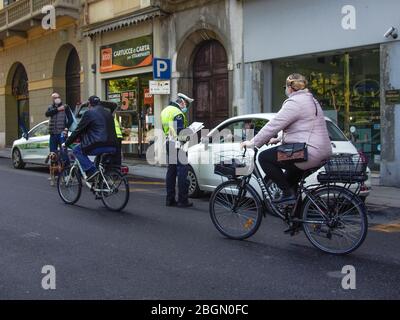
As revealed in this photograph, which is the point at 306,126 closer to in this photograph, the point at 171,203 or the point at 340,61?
the point at 171,203

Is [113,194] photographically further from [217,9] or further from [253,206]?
[217,9]

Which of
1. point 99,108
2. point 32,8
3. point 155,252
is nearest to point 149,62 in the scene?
point 32,8

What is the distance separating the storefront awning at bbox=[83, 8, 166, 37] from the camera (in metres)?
15.9

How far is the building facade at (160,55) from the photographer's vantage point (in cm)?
1452

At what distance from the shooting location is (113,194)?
8086mm

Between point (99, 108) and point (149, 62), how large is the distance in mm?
8830

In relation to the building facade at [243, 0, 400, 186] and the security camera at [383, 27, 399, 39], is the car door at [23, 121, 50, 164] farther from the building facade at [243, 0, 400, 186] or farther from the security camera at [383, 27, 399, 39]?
the security camera at [383, 27, 399, 39]

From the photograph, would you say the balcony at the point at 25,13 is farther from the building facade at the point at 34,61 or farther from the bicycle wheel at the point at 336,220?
the bicycle wheel at the point at 336,220

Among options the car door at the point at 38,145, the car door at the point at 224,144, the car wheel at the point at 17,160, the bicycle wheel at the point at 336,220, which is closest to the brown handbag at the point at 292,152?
the bicycle wheel at the point at 336,220

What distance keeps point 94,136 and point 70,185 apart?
1097 millimetres

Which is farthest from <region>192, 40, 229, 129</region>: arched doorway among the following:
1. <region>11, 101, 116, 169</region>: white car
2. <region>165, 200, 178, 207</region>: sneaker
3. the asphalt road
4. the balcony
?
the asphalt road

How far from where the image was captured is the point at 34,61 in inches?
903

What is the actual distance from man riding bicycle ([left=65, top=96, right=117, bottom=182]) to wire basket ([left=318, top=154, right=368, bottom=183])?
3826 mm
